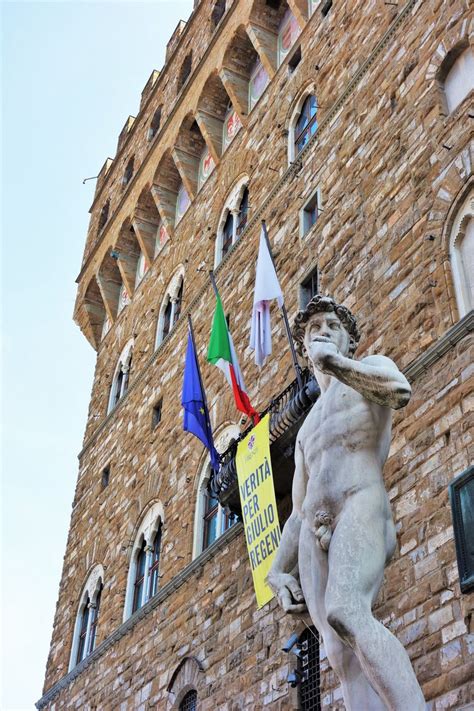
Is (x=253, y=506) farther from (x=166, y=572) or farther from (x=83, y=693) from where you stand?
(x=83, y=693)

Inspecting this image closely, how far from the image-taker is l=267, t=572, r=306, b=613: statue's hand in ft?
13.8

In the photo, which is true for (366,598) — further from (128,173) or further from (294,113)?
(128,173)

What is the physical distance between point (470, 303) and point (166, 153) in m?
11.4

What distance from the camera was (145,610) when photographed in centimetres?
1270

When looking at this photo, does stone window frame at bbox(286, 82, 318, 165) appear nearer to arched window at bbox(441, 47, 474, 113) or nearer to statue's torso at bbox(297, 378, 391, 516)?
arched window at bbox(441, 47, 474, 113)

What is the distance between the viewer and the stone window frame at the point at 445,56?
9.65 m

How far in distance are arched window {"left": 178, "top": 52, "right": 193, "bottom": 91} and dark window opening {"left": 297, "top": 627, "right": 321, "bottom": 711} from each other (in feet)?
43.0

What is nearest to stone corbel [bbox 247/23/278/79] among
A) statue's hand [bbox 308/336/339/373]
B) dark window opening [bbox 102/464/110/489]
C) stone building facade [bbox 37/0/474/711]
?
stone building facade [bbox 37/0/474/711]

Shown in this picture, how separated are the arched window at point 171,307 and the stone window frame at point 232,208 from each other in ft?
4.37

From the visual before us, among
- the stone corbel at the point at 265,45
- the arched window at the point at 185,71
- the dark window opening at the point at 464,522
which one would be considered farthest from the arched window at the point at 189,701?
the arched window at the point at 185,71

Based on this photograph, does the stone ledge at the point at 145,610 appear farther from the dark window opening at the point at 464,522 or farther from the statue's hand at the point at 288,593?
the statue's hand at the point at 288,593

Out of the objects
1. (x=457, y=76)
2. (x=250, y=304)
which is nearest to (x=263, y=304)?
(x=250, y=304)

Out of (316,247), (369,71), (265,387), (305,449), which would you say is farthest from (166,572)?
(305,449)

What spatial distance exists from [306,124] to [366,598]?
34.0 ft
